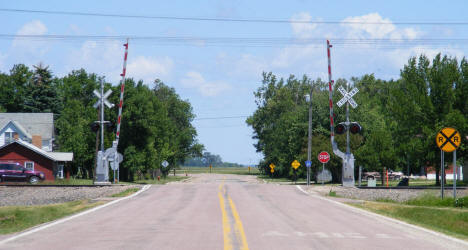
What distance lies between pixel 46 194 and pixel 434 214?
22.0m

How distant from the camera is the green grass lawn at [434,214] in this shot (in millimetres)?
17859

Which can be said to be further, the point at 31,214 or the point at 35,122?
the point at 35,122

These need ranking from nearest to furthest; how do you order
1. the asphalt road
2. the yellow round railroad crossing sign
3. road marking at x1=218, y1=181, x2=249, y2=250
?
1. road marking at x1=218, y1=181, x2=249, y2=250
2. the asphalt road
3. the yellow round railroad crossing sign

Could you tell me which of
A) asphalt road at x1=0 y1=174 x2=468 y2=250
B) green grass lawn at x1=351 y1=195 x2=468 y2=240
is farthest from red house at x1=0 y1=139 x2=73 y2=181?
asphalt road at x1=0 y1=174 x2=468 y2=250

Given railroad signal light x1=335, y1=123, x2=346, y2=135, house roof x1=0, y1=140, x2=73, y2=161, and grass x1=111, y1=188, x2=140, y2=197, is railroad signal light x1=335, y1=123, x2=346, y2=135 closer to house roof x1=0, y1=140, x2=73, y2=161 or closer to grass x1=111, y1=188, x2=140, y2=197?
grass x1=111, y1=188, x2=140, y2=197

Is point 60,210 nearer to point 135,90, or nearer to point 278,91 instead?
point 135,90

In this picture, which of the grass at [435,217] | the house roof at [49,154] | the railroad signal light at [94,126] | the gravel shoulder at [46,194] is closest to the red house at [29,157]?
the house roof at [49,154]

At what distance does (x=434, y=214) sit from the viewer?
66.0 ft

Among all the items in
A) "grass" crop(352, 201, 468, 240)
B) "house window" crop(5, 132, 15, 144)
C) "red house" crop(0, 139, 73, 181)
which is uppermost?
"house window" crop(5, 132, 15, 144)

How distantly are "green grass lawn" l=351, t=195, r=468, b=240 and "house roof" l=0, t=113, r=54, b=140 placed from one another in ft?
218

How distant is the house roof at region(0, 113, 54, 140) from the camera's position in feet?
272

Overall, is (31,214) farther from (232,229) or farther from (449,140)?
(449,140)

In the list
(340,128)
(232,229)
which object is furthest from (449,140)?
(340,128)

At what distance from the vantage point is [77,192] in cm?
3322
